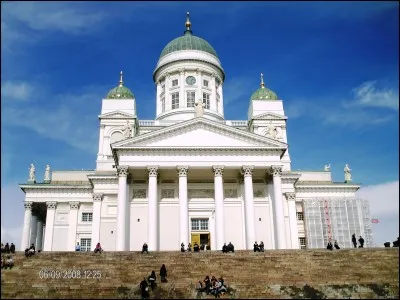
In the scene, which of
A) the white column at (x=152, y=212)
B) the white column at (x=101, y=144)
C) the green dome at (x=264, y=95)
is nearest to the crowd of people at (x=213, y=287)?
the white column at (x=152, y=212)

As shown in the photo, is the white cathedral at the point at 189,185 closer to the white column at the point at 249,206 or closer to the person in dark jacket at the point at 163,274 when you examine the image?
the white column at the point at 249,206

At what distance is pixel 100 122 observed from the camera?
4981cm

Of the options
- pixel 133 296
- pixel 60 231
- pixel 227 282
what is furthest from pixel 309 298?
pixel 60 231

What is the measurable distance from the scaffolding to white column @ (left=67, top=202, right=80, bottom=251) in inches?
917

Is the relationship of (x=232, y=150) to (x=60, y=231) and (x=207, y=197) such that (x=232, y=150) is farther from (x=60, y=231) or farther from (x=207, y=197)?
(x=60, y=231)

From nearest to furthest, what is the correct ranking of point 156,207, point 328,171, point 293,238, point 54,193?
point 156,207
point 293,238
point 54,193
point 328,171

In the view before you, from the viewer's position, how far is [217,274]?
25078 millimetres

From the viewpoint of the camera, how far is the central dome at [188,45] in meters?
54.3

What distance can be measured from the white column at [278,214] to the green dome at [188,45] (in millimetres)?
22472

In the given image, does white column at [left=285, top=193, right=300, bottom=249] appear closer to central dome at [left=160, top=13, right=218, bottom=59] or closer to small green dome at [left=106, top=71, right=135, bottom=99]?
central dome at [left=160, top=13, right=218, bottom=59]

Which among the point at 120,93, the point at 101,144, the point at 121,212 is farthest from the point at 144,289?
the point at 120,93

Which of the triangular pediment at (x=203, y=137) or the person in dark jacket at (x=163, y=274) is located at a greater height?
the triangular pediment at (x=203, y=137)

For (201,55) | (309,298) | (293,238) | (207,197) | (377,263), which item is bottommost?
(309,298)

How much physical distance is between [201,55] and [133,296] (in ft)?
121
